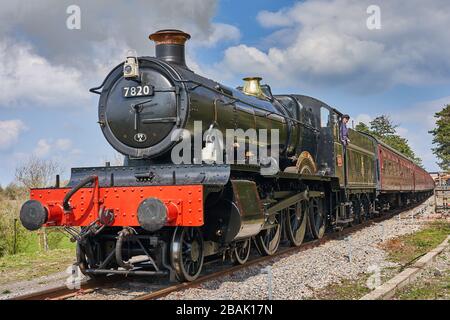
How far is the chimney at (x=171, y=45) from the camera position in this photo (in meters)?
7.86

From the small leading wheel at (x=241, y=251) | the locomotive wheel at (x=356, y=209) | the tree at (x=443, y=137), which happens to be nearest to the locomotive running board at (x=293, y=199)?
the small leading wheel at (x=241, y=251)

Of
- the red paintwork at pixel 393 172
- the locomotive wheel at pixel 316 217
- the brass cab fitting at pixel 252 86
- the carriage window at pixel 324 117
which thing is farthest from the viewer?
the red paintwork at pixel 393 172

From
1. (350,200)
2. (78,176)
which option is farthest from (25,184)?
(78,176)

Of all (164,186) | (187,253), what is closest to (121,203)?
(164,186)

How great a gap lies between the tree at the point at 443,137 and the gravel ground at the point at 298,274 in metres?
54.9

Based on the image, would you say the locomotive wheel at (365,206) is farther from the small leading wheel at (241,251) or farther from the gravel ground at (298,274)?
the small leading wheel at (241,251)

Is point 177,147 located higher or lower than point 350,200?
higher

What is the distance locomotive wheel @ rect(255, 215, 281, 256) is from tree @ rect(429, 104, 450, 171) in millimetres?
56228

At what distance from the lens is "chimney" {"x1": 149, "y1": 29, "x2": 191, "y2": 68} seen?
7863 millimetres

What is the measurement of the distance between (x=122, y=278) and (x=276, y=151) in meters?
4.04
